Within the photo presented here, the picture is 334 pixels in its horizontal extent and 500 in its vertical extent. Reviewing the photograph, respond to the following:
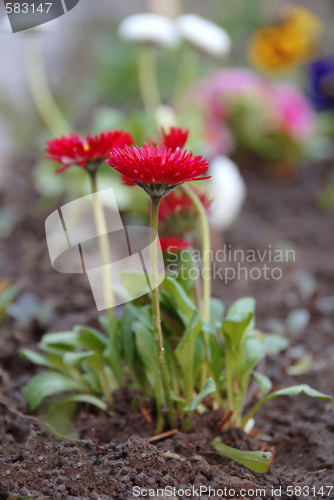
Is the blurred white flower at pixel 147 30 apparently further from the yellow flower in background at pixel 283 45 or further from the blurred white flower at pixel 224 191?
the yellow flower in background at pixel 283 45

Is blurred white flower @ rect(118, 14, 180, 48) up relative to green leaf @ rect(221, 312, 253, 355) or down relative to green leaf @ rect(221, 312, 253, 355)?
up

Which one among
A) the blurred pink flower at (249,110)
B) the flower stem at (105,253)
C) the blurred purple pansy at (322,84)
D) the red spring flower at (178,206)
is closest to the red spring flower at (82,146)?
the flower stem at (105,253)

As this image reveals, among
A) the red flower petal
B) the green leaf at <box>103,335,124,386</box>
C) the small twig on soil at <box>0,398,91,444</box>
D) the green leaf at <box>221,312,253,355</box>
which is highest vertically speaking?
the red flower petal

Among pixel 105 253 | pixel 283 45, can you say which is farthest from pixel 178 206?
pixel 283 45

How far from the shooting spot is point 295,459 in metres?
0.98

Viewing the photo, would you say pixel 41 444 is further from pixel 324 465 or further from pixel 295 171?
pixel 295 171

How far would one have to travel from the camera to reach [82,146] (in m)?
0.85

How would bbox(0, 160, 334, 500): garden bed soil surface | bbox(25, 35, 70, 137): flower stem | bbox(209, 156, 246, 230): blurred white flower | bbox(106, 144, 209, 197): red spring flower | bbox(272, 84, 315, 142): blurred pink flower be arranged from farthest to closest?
1. bbox(272, 84, 315, 142): blurred pink flower
2. bbox(25, 35, 70, 137): flower stem
3. bbox(209, 156, 246, 230): blurred white flower
4. bbox(0, 160, 334, 500): garden bed soil surface
5. bbox(106, 144, 209, 197): red spring flower

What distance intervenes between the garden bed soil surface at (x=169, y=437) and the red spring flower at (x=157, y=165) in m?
0.49

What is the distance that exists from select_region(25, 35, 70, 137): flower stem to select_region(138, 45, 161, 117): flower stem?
480 mm

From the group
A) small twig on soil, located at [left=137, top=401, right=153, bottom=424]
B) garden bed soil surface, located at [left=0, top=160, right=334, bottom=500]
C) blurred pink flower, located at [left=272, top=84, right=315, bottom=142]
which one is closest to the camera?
garden bed soil surface, located at [left=0, top=160, right=334, bottom=500]

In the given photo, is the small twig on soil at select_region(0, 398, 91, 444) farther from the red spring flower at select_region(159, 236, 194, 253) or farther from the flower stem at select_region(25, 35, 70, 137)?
the flower stem at select_region(25, 35, 70, 137)

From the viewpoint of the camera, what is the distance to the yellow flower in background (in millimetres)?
3721

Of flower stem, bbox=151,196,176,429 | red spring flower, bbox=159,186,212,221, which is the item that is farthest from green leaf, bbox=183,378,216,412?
red spring flower, bbox=159,186,212,221
